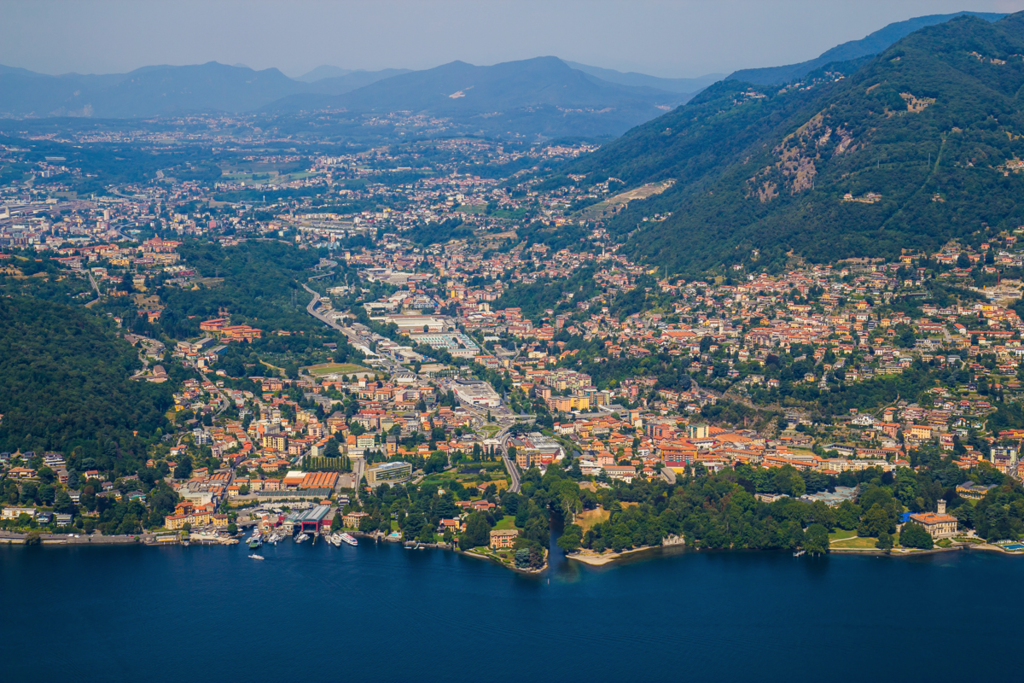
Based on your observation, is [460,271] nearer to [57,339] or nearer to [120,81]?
[57,339]

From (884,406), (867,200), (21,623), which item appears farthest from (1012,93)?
(21,623)

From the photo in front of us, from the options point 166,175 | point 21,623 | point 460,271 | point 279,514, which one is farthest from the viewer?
A: point 166,175

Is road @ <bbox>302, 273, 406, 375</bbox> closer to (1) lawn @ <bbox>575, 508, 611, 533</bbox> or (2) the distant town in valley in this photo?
(2) the distant town in valley

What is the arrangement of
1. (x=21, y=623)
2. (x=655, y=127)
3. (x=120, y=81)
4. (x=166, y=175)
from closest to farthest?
(x=21, y=623) < (x=655, y=127) < (x=166, y=175) < (x=120, y=81)

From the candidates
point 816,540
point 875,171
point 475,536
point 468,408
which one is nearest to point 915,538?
point 816,540

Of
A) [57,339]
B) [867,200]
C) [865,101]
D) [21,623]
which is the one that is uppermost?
[865,101]

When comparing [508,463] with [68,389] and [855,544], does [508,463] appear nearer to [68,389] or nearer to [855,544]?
[855,544]

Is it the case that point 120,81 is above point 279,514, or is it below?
above

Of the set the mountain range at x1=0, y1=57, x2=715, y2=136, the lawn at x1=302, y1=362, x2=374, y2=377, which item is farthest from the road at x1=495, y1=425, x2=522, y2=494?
the mountain range at x1=0, y1=57, x2=715, y2=136
